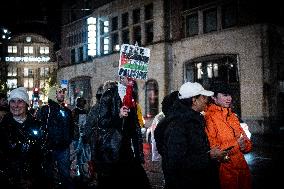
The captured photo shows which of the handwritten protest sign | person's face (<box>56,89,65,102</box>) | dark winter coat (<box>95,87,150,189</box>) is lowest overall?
Result: dark winter coat (<box>95,87,150,189</box>)

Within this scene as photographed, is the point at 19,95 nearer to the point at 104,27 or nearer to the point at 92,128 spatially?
the point at 92,128

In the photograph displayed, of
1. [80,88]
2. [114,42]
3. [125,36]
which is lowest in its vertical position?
[80,88]

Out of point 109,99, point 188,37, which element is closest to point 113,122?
point 109,99

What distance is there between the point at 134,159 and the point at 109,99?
84 centimetres

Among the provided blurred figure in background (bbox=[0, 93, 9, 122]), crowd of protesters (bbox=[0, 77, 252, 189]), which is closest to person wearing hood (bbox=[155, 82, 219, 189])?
crowd of protesters (bbox=[0, 77, 252, 189])

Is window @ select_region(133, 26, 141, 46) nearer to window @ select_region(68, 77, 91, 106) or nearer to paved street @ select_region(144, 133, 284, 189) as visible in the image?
window @ select_region(68, 77, 91, 106)

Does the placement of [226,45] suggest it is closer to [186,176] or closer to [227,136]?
[227,136]

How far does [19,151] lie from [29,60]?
74.4m

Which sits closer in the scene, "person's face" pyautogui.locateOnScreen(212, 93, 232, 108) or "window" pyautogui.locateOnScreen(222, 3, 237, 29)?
"person's face" pyautogui.locateOnScreen(212, 93, 232, 108)

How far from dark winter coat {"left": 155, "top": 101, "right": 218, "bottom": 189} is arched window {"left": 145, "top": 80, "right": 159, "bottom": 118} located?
73.5 ft

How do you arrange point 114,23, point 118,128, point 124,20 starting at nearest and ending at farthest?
point 118,128 < point 124,20 < point 114,23

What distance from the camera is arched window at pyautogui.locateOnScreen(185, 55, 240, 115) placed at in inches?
857

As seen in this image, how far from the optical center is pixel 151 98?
2652cm

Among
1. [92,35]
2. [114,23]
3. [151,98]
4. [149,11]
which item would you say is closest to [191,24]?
[149,11]
